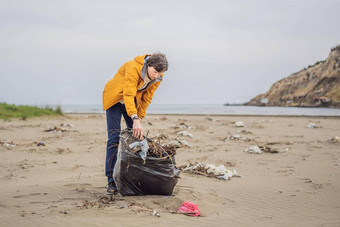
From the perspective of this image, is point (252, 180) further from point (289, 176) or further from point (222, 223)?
point (222, 223)

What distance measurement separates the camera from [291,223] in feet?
9.29

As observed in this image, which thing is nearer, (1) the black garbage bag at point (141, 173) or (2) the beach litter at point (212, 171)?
A: (1) the black garbage bag at point (141, 173)

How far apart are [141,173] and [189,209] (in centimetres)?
63

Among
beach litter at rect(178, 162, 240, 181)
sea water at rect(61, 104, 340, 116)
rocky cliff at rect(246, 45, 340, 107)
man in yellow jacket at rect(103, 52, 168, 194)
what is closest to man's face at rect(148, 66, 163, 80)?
man in yellow jacket at rect(103, 52, 168, 194)

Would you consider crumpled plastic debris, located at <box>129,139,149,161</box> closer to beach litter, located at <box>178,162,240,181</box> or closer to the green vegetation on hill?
beach litter, located at <box>178,162,240,181</box>

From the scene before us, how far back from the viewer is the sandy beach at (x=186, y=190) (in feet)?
9.03

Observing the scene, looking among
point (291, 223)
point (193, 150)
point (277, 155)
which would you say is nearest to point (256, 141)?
point (277, 155)

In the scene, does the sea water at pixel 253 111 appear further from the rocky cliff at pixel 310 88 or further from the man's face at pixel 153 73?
the man's face at pixel 153 73

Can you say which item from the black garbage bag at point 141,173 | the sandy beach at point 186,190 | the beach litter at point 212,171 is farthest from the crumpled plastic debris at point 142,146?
the beach litter at point 212,171

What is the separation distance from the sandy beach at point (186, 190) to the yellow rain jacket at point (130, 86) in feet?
3.59

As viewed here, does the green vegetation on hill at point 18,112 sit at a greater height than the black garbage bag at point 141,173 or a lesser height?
greater

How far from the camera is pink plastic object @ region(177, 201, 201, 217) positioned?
9.45ft

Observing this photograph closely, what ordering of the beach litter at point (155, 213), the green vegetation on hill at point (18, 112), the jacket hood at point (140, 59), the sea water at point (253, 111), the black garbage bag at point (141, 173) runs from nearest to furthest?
1. the beach litter at point (155, 213)
2. the black garbage bag at point (141, 173)
3. the jacket hood at point (140, 59)
4. the green vegetation on hill at point (18, 112)
5. the sea water at point (253, 111)

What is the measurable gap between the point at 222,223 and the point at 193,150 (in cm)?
398
